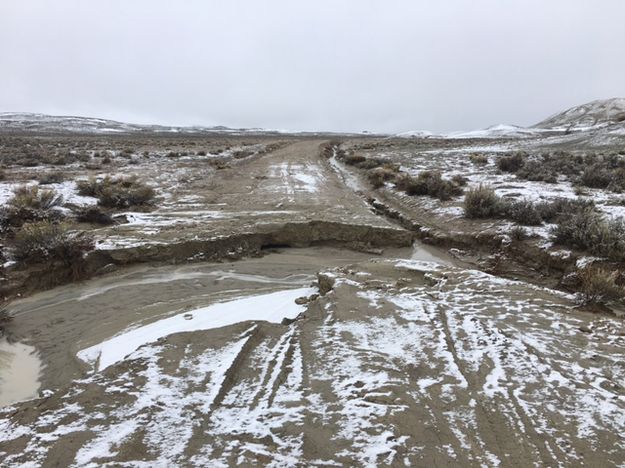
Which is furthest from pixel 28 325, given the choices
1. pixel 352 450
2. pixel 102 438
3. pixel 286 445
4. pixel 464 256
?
pixel 464 256

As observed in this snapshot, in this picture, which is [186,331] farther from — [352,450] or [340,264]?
[340,264]

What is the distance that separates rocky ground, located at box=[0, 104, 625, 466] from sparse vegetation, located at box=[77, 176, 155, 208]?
1046 millimetres

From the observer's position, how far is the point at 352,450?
10.9 feet

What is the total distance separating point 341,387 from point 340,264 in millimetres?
5072

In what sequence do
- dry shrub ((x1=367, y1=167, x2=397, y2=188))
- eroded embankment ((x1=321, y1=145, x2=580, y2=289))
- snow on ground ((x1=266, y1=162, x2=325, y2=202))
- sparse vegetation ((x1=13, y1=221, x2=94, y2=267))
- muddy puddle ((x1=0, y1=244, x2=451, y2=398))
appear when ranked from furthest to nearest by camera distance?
dry shrub ((x1=367, y1=167, x2=397, y2=188)) < snow on ground ((x1=266, y1=162, x2=325, y2=202)) < eroded embankment ((x1=321, y1=145, x2=580, y2=289)) < sparse vegetation ((x1=13, y1=221, x2=94, y2=267)) < muddy puddle ((x1=0, y1=244, x2=451, y2=398))

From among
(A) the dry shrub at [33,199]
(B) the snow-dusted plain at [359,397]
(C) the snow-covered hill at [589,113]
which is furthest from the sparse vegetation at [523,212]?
(C) the snow-covered hill at [589,113]

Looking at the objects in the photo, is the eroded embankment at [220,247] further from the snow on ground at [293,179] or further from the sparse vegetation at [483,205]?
the snow on ground at [293,179]

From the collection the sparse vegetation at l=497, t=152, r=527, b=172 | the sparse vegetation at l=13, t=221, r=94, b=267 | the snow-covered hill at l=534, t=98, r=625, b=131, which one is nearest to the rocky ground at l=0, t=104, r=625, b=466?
the sparse vegetation at l=13, t=221, r=94, b=267

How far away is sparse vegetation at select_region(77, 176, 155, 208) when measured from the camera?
37.9 ft

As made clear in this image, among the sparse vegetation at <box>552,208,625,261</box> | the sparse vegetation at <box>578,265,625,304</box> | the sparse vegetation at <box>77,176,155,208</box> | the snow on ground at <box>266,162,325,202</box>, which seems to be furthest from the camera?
the snow on ground at <box>266,162,325,202</box>

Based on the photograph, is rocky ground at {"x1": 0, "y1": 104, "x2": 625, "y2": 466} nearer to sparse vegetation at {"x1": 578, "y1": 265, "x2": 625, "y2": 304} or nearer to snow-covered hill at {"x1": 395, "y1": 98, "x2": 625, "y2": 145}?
sparse vegetation at {"x1": 578, "y1": 265, "x2": 625, "y2": 304}

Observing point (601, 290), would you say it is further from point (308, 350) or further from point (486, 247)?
point (308, 350)

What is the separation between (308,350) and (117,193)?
9.48 m

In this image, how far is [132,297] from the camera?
719 centimetres
